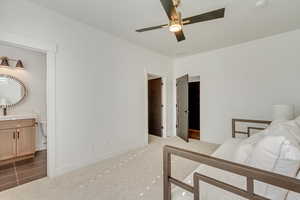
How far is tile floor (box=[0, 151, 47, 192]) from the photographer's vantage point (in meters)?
2.24

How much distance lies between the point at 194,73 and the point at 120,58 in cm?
241

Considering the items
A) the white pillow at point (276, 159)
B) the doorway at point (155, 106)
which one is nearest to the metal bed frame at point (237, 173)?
the white pillow at point (276, 159)

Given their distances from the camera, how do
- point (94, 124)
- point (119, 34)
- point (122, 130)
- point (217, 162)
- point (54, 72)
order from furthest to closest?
point (122, 130) → point (119, 34) → point (94, 124) → point (54, 72) → point (217, 162)

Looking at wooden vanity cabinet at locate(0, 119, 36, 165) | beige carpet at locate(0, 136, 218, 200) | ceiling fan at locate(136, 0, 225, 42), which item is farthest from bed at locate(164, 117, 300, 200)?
wooden vanity cabinet at locate(0, 119, 36, 165)

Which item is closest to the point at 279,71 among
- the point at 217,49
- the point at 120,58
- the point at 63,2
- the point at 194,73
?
the point at 217,49

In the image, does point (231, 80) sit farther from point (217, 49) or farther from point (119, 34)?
point (119, 34)

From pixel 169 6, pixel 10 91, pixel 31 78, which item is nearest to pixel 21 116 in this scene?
pixel 10 91

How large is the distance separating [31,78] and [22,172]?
220cm

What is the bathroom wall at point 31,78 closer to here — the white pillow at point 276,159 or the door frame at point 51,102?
the door frame at point 51,102

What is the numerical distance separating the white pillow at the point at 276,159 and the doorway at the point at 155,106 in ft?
12.6

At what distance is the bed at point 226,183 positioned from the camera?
709 millimetres

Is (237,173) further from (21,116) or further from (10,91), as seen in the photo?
(10,91)

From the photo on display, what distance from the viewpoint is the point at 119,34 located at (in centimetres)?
329

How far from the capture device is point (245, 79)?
12.4 ft
